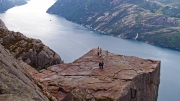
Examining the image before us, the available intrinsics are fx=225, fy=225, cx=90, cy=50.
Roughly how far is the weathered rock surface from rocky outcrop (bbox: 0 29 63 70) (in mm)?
21830

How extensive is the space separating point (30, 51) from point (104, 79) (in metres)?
34.8

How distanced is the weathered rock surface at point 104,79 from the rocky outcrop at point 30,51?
2183cm

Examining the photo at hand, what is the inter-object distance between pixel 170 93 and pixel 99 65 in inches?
4795

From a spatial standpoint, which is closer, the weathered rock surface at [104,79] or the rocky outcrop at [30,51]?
the weathered rock surface at [104,79]

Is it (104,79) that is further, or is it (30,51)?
(30,51)

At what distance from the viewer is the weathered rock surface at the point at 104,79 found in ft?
126

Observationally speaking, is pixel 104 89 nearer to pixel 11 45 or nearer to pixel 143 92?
pixel 143 92

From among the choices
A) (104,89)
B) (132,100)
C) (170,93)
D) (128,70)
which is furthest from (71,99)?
(170,93)

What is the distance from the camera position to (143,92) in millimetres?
48500

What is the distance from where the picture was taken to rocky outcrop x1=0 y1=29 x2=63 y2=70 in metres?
68.7

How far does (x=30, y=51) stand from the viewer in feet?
230

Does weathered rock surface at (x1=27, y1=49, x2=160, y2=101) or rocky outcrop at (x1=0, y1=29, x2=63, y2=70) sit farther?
rocky outcrop at (x1=0, y1=29, x2=63, y2=70)

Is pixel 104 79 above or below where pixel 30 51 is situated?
below

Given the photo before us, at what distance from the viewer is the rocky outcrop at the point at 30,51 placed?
68.7m
